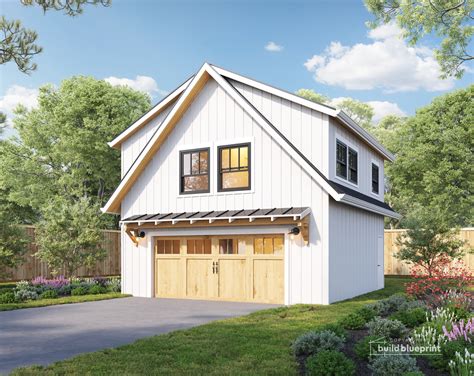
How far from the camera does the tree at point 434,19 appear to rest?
1780cm

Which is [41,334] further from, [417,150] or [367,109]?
[367,109]

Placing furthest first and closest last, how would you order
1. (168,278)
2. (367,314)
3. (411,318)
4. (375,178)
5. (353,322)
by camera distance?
(375,178), (168,278), (367,314), (411,318), (353,322)

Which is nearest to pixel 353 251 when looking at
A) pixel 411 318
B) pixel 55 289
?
pixel 411 318

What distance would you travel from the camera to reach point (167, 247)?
57.0ft

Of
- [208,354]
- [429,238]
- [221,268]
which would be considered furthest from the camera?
[429,238]

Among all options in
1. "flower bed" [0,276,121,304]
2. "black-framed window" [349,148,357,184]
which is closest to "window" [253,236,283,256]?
"black-framed window" [349,148,357,184]

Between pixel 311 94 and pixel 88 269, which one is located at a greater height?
pixel 311 94

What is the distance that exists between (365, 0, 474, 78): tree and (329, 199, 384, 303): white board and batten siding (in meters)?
6.62

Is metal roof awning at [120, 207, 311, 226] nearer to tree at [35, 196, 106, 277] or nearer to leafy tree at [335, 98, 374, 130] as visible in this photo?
tree at [35, 196, 106, 277]

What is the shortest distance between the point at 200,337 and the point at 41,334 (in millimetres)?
3276

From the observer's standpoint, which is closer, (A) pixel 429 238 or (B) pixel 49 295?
(B) pixel 49 295

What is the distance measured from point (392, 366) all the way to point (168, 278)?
38.0 feet

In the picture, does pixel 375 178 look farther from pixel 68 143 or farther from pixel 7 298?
pixel 68 143

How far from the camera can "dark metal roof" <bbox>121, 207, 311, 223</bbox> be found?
46.4 ft
